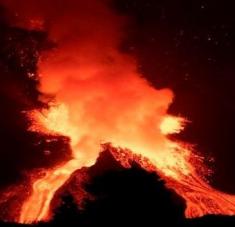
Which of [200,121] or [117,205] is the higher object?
[200,121]

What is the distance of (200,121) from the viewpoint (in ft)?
50.0

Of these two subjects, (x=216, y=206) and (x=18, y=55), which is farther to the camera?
(x=18, y=55)

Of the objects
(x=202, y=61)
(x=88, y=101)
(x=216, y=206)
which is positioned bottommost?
(x=216, y=206)

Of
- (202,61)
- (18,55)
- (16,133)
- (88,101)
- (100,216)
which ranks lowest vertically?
(100,216)

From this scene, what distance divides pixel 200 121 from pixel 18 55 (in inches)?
166

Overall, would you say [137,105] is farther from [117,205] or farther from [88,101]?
[117,205]

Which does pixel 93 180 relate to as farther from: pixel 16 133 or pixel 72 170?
pixel 16 133

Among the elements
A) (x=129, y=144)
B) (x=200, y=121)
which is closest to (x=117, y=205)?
(x=129, y=144)

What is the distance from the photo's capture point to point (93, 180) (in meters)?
9.53

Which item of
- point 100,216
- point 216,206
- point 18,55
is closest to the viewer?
point 100,216

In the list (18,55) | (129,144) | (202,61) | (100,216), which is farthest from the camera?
(202,61)

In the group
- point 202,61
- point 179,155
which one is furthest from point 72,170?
point 202,61

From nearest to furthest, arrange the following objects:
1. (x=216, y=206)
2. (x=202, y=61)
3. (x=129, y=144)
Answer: (x=216, y=206), (x=129, y=144), (x=202, y=61)

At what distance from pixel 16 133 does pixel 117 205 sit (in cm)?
495
